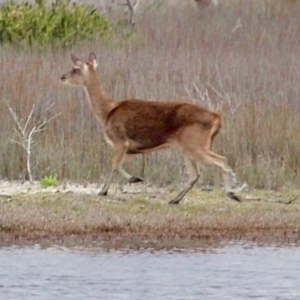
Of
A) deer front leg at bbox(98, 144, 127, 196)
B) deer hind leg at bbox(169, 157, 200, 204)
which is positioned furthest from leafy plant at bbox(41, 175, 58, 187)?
deer hind leg at bbox(169, 157, 200, 204)

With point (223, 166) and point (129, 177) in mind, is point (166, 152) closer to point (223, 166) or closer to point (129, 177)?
point (129, 177)

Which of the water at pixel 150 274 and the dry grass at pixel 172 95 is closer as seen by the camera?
the water at pixel 150 274

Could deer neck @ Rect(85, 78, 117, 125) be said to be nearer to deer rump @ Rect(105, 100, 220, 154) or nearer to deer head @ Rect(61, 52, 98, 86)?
deer head @ Rect(61, 52, 98, 86)

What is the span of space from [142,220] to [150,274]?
6.59 feet

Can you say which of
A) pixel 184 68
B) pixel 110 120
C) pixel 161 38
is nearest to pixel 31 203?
Answer: pixel 110 120

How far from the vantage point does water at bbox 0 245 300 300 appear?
8766mm

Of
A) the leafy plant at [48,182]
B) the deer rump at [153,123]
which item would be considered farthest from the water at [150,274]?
the leafy plant at [48,182]

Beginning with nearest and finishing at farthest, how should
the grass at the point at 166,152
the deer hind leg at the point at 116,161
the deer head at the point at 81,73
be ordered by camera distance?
the grass at the point at 166,152, the deer hind leg at the point at 116,161, the deer head at the point at 81,73

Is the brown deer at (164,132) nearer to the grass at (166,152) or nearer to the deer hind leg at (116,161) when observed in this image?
the deer hind leg at (116,161)

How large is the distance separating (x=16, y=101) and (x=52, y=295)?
607 centimetres

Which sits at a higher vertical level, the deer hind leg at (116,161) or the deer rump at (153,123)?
the deer rump at (153,123)

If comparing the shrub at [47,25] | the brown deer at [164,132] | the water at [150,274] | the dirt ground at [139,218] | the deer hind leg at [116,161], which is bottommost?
the dirt ground at [139,218]

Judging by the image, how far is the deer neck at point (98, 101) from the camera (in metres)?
12.7

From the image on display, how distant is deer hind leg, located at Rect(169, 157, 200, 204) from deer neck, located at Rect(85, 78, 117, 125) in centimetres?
102
